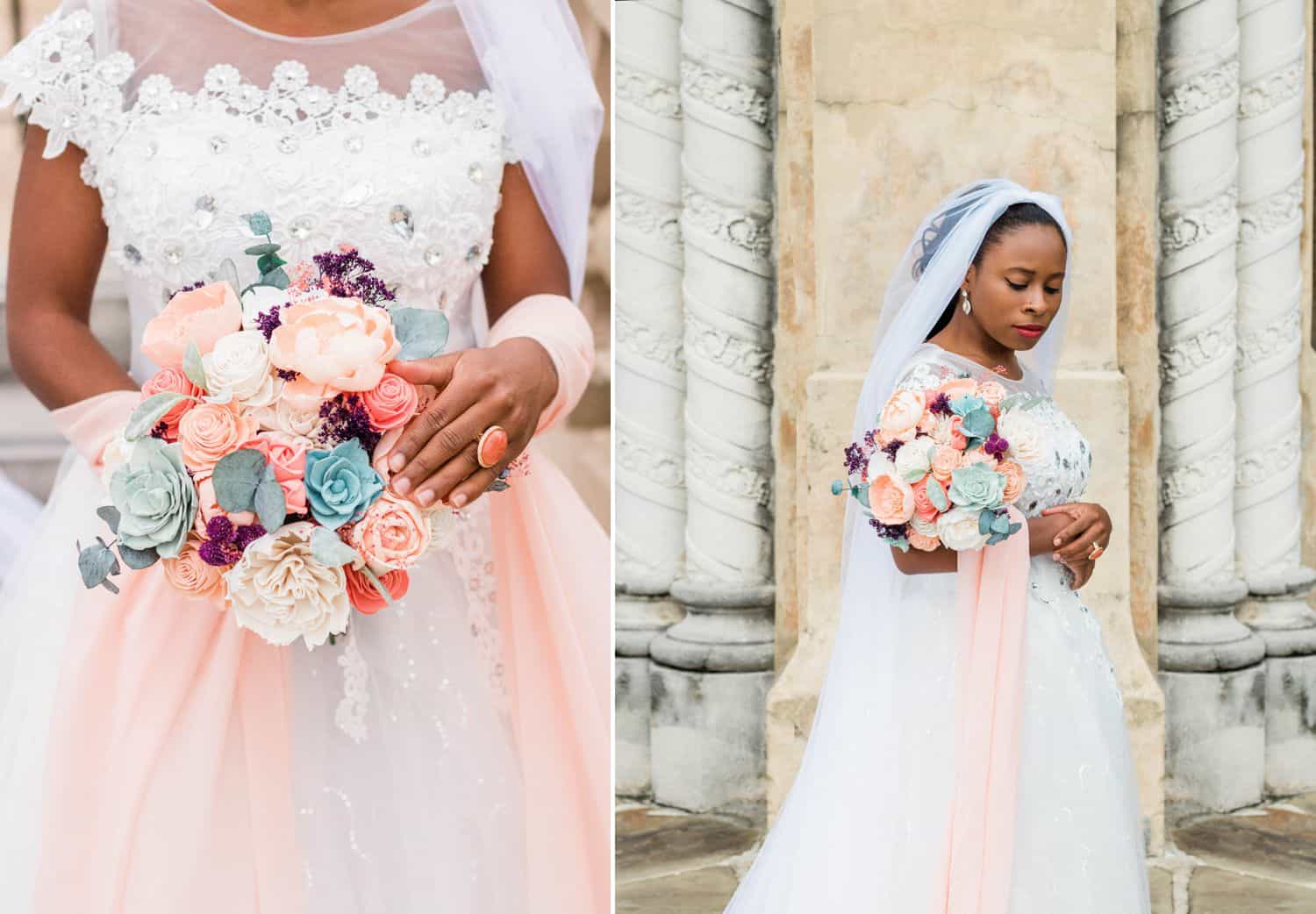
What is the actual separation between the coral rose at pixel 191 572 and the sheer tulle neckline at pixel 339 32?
92cm

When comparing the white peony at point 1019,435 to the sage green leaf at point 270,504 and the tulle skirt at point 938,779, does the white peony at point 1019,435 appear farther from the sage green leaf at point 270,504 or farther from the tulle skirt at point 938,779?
the sage green leaf at point 270,504

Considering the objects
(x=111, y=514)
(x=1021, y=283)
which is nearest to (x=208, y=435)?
(x=111, y=514)

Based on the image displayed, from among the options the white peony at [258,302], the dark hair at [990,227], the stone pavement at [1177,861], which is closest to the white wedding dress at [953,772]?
the dark hair at [990,227]

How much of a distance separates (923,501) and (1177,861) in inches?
53.5

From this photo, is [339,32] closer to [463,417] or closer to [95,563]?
[463,417]

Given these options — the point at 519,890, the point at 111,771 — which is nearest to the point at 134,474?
the point at 111,771

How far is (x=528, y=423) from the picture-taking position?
7.21 ft

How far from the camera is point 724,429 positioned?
3.41 m

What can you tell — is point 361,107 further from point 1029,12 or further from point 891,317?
point 1029,12

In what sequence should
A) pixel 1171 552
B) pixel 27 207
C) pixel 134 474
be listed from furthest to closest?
pixel 1171 552 < pixel 27 207 < pixel 134 474

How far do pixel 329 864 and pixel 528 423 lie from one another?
765 millimetres

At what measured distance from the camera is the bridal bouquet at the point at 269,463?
6.18ft

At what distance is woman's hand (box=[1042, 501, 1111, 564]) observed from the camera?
251 cm

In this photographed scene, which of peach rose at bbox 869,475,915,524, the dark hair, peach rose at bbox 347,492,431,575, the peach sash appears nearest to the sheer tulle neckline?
peach rose at bbox 347,492,431,575
